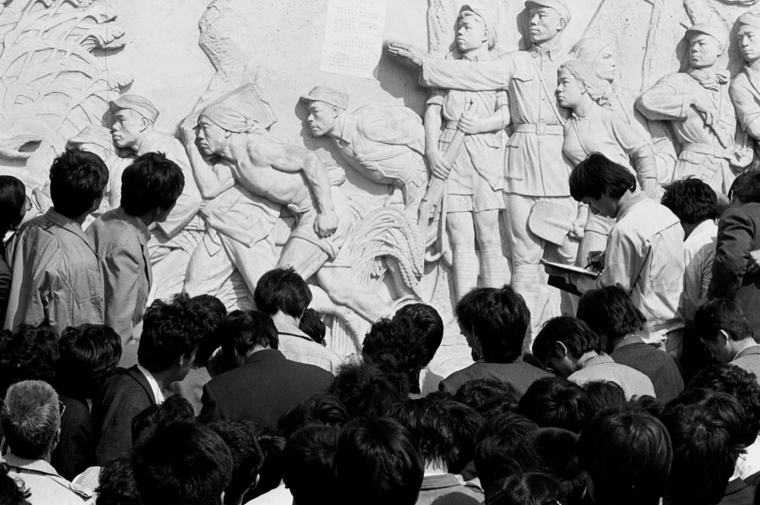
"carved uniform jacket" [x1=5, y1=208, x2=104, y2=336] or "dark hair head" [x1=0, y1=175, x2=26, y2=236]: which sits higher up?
"dark hair head" [x1=0, y1=175, x2=26, y2=236]

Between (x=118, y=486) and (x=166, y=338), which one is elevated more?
(x=118, y=486)

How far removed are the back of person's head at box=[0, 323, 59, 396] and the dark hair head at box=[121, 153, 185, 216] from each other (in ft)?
4.39

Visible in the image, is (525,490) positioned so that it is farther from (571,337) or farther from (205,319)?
(571,337)

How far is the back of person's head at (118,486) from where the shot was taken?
11.1 feet

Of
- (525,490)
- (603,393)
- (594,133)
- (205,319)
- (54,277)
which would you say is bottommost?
(54,277)

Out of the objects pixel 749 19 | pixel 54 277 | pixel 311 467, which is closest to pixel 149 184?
pixel 54 277

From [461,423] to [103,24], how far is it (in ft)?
18.0

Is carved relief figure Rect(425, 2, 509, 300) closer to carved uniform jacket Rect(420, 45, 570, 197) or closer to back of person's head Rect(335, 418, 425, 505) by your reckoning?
carved uniform jacket Rect(420, 45, 570, 197)

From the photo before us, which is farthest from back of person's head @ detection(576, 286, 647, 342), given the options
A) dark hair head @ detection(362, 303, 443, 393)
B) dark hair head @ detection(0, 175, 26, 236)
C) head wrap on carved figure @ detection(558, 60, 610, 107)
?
head wrap on carved figure @ detection(558, 60, 610, 107)

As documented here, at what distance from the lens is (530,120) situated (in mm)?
9109

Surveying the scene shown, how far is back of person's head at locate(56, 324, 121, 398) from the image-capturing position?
4828 millimetres

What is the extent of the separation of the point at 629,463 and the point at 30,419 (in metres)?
1.95

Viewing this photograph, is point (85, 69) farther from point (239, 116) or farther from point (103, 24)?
point (239, 116)

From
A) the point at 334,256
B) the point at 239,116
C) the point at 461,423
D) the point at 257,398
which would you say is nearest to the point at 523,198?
the point at 334,256
